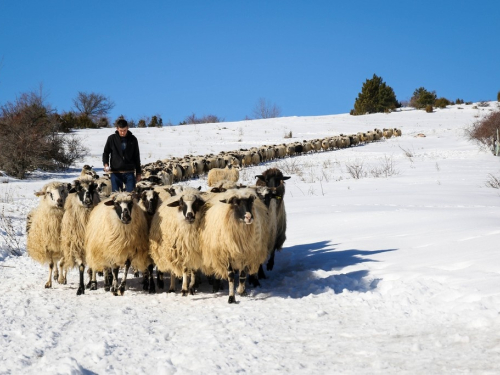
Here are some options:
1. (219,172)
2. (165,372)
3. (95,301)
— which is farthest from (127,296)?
(219,172)

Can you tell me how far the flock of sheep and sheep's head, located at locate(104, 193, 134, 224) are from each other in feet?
0.03

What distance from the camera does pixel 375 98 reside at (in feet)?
219

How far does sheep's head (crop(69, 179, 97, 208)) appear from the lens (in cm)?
777

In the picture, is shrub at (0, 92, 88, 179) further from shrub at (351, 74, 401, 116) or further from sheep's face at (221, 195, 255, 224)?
shrub at (351, 74, 401, 116)

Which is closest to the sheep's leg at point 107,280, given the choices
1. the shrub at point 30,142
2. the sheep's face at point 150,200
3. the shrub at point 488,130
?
the sheep's face at point 150,200

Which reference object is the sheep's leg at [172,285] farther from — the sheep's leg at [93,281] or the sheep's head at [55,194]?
the sheep's head at [55,194]

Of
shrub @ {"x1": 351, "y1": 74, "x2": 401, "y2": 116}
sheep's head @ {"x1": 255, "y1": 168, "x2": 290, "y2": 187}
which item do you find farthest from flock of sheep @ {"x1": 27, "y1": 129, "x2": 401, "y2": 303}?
shrub @ {"x1": 351, "y1": 74, "x2": 401, "y2": 116}

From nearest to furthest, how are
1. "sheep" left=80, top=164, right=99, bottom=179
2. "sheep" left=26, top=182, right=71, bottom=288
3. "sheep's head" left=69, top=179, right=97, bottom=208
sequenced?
1. "sheep's head" left=69, top=179, right=97, bottom=208
2. "sheep" left=26, top=182, right=71, bottom=288
3. "sheep" left=80, top=164, right=99, bottom=179

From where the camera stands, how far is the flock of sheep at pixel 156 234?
709 cm

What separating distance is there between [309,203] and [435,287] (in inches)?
322

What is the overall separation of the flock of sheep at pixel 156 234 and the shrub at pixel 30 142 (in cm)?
1548

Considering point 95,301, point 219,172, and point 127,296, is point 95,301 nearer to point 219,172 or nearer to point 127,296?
point 127,296

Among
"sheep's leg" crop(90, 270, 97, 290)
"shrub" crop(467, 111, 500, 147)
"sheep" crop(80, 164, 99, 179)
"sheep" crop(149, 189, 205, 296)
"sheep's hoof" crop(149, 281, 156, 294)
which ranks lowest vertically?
"sheep's hoof" crop(149, 281, 156, 294)

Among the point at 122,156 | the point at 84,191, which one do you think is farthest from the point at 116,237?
the point at 122,156
